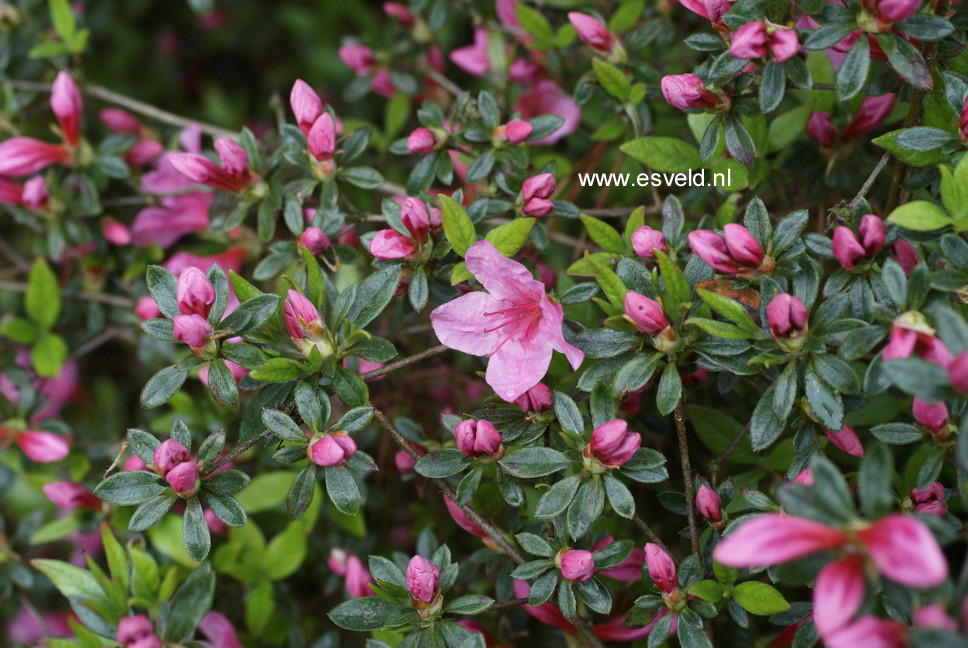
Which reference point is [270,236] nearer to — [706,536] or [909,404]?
[706,536]

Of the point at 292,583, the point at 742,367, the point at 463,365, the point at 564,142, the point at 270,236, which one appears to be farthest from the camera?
the point at 564,142

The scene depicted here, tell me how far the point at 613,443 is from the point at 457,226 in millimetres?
377

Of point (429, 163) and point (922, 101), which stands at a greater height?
point (922, 101)

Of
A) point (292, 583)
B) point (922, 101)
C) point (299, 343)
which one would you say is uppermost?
point (922, 101)

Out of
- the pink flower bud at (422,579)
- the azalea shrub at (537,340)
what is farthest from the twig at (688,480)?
the pink flower bud at (422,579)

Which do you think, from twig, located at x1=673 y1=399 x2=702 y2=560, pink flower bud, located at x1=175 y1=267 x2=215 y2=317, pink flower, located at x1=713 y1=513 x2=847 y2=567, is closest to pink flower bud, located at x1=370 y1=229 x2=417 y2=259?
pink flower bud, located at x1=175 y1=267 x2=215 y2=317

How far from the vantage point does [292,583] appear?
1.86m

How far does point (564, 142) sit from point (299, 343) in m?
1.03

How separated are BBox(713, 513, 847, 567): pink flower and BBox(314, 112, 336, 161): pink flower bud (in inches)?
35.9

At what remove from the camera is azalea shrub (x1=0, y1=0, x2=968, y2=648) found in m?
1.11

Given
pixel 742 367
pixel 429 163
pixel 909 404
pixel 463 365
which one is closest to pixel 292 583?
pixel 463 365

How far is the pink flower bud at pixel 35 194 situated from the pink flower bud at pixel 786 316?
144 cm

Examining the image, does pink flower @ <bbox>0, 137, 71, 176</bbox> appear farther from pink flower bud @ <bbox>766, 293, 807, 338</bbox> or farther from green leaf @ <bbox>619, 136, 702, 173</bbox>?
pink flower bud @ <bbox>766, 293, 807, 338</bbox>

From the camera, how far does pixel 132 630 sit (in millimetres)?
1285
